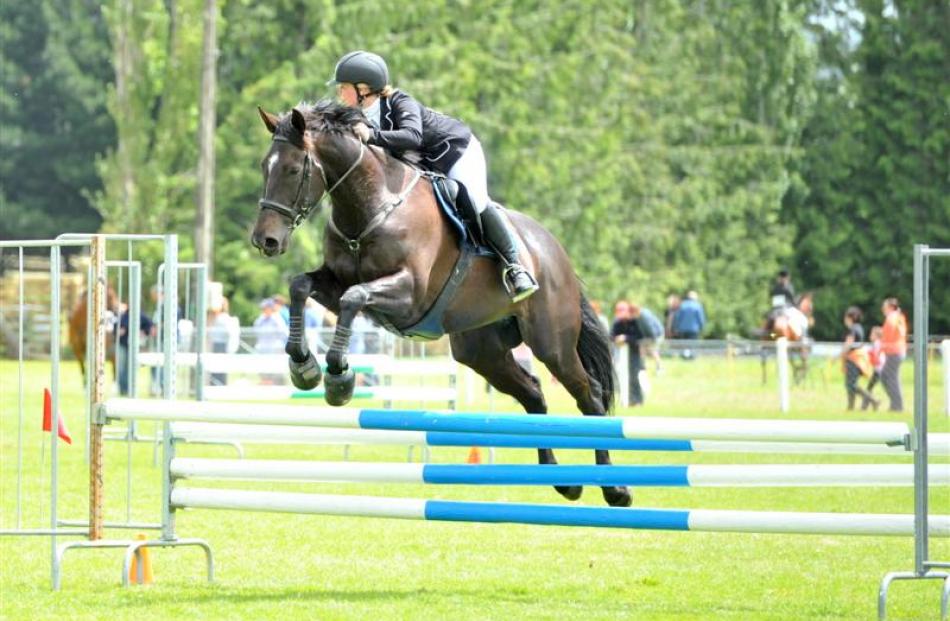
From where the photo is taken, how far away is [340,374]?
7.84 metres

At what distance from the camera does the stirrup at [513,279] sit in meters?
8.91

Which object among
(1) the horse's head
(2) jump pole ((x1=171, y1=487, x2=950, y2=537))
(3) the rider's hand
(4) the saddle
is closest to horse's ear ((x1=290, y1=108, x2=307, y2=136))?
(1) the horse's head

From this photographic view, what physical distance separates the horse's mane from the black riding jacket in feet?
0.57

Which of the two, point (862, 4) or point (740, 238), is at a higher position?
point (862, 4)

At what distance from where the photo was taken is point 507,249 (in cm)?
891

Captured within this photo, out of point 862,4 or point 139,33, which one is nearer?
point 139,33

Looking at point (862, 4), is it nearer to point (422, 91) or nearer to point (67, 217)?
point (422, 91)

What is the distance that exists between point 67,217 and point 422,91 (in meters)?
17.6

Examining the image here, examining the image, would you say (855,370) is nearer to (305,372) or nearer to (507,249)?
(507,249)

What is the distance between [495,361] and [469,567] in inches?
46.0

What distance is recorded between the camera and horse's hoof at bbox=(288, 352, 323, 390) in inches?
311

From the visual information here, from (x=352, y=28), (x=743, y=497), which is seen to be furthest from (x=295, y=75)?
(x=743, y=497)

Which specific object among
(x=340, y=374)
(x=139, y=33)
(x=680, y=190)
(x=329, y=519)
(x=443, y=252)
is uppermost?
(x=139, y=33)

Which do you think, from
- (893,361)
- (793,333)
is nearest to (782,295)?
(793,333)
